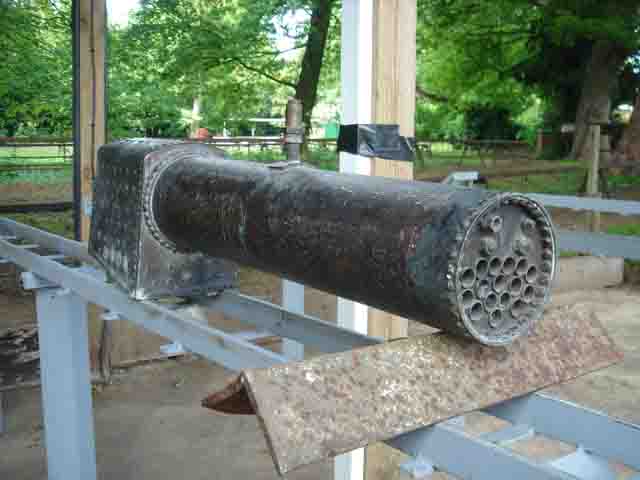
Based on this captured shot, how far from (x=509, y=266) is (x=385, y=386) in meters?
0.30

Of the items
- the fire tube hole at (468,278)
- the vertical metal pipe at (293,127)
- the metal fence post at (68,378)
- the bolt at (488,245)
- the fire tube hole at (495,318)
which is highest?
the vertical metal pipe at (293,127)

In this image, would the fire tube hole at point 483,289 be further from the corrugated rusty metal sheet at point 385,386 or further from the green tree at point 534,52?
the green tree at point 534,52

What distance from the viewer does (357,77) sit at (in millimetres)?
2979

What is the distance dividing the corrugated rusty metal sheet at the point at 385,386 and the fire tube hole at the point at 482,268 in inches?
5.9

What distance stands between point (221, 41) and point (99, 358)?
2.82 m

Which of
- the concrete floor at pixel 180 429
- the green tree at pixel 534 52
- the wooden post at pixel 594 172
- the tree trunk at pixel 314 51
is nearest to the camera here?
the concrete floor at pixel 180 429

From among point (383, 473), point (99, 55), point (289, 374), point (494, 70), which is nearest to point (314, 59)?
point (99, 55)

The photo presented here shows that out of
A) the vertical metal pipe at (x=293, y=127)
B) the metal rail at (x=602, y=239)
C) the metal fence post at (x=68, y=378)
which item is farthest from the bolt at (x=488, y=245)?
the metal rail at (x=602, y=239)

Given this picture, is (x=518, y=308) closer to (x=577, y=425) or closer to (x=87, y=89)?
(x=577, y=425)

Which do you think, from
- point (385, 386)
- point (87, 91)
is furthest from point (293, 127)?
point (87, 91)

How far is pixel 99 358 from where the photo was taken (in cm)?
552

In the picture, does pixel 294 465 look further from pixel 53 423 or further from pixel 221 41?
pixel 221 41

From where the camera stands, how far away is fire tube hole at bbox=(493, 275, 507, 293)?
4.27 feet

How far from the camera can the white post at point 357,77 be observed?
296cm
